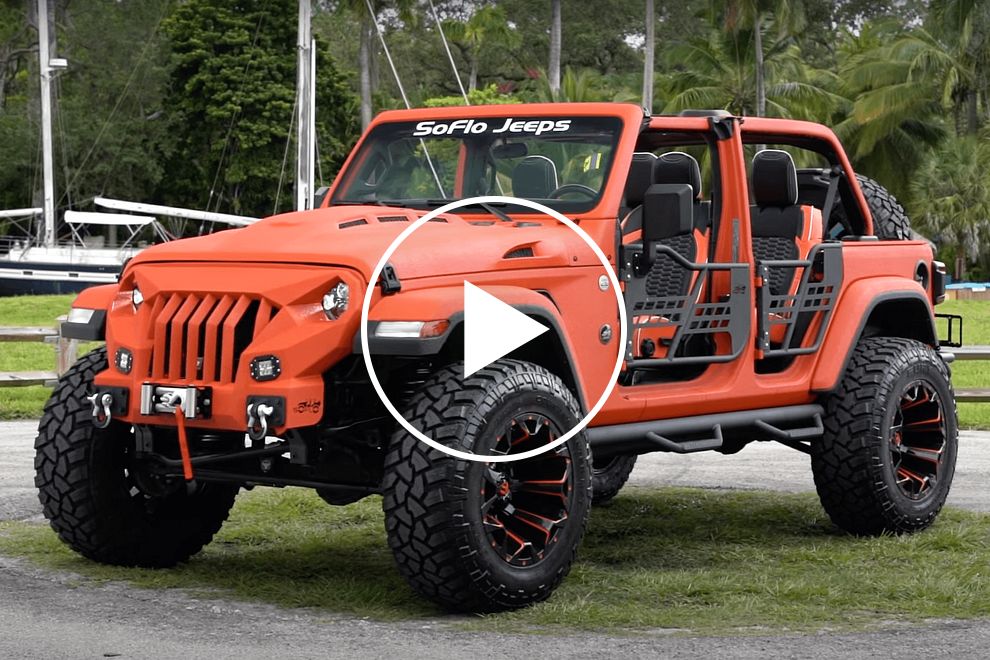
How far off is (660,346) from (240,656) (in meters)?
2.98

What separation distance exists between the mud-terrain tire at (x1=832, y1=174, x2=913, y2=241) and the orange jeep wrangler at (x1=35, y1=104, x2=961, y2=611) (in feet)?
0.06

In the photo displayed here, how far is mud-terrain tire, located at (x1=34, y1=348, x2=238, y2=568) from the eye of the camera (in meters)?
7.41

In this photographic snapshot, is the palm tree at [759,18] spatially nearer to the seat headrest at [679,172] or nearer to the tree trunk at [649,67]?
the tree trunk at [649,67]

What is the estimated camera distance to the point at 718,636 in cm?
626

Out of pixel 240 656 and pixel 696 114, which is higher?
pixel 696 114

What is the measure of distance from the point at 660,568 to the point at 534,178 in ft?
6.14

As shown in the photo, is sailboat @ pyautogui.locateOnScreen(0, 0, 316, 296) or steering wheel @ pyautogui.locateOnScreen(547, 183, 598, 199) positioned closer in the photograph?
steering wheel @ pyautogui.locateOnScreen(547, 183, 598, 199)

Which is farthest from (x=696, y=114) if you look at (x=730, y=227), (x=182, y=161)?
(x=182, y=161)

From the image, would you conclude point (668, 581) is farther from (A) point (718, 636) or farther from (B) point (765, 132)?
(B) point (765, 132)

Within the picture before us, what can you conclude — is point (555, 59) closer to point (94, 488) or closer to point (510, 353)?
point (94, 488)

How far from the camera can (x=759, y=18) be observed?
1911 inches

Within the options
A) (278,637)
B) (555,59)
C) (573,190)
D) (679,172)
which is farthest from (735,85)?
(278,637)

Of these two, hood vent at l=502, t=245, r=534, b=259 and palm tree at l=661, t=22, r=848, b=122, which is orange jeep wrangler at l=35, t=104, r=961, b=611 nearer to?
hood vent at l=502, t=245, r=534, b=259

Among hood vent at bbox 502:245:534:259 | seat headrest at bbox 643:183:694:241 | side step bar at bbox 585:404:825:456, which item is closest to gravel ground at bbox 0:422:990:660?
side step bar at bbox 585:404:825:456
